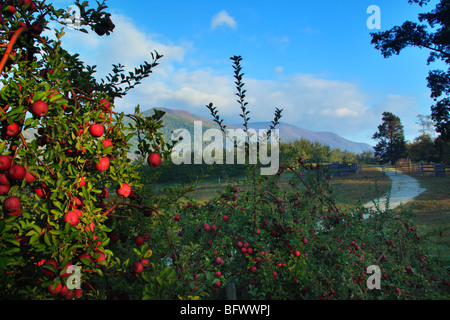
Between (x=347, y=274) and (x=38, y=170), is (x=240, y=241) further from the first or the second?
(x=38, y=170)

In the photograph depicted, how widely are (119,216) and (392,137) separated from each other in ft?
164

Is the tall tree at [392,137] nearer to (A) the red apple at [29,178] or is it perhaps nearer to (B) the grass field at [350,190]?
(B) the grass field at [350,190]

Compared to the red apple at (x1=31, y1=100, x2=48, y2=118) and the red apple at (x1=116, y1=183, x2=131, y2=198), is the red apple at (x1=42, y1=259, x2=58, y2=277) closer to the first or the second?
the red apple at (x1=116, y1=183, x2=131, y2=198)

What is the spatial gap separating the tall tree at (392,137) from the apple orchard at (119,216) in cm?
4611

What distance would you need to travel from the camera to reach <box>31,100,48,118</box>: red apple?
132 centimetres

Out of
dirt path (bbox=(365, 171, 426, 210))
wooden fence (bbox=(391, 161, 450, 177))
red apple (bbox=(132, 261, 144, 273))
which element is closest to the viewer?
red apple (bbox=(132, 261, 144, 273))

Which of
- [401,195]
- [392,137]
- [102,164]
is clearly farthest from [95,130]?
[392,137]

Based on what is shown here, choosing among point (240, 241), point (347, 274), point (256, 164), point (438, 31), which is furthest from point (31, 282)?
point (438, 31)

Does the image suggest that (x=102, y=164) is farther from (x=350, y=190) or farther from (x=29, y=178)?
(x=350, y=190)

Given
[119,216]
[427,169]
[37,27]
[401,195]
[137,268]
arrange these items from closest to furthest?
[137,268] < [119,216] < [37,27] < [401,195] < [427,169]

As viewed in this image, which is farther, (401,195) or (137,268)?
(401,195)

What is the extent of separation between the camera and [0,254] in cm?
114

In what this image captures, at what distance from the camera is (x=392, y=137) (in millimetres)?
43875

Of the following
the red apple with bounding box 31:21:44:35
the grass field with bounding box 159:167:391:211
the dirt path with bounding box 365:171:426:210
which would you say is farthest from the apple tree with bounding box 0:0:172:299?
the dirt path with bounding box 365:171:426:210
